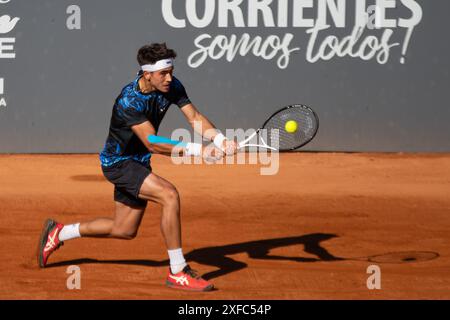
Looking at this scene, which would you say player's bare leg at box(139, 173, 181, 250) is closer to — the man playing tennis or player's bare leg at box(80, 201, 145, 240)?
the man playing tennis

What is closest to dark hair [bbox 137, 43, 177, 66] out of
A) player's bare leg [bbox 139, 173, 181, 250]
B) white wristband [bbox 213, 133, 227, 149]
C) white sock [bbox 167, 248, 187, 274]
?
white wristband [bbox 213, 133, 227, 149]

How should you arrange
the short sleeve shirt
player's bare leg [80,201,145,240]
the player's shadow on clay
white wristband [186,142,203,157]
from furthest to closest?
1. the player's shadow on clay
2. player's bare leg [80,201,145,240]
3. the short sleeve shirt
4. white wristband [186,142,203,157]

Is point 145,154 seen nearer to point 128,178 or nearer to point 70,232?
point 128,178

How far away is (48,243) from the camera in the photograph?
6.56 metres

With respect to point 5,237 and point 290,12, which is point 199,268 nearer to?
point 5,237

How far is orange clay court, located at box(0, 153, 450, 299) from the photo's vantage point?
19.8 feet

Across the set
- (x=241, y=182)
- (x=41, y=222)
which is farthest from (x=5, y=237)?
(x=241, y=182)

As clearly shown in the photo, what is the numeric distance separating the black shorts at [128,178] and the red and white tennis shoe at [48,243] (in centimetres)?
60

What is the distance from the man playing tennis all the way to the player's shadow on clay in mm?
412

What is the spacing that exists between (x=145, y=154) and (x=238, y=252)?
1299 mm

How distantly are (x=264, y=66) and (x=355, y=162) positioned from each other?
5.51 feet
